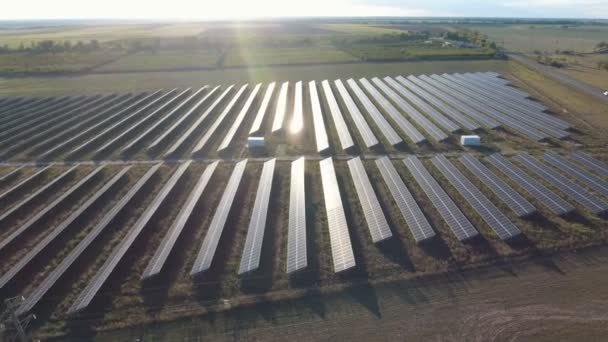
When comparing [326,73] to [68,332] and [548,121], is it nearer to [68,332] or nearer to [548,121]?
[548,121]

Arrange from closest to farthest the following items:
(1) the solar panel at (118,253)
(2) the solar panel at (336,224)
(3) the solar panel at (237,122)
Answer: (1) the solar panel at (118,253) < (2) the solar panel at (336,224) < (3) the solar panel at (237,122)

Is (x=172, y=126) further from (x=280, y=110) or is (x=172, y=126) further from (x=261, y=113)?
(x=280, y=110)

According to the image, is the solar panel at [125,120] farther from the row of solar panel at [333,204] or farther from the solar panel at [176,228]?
the solar panel at [176,228]

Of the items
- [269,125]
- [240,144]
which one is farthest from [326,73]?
[240,144]

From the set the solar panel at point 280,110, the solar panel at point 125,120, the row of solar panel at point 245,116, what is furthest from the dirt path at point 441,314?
the solar panel at point 125,120

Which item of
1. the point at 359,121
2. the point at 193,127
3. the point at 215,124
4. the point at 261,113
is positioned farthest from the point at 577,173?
the point at 193,127
